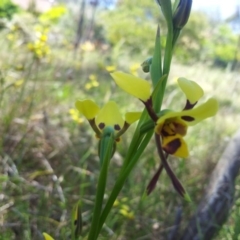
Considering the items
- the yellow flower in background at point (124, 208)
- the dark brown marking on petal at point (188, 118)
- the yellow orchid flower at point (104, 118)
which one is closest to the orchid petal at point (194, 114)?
the dark brown marking on petal at point (188, 118)

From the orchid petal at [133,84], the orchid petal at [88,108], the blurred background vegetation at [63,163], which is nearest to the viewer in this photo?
the orchid petal at [133,84]

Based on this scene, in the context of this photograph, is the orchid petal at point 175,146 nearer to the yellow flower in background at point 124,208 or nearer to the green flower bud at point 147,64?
the green flower bud at point 147,64

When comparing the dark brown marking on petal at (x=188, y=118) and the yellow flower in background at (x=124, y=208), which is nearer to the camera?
the dark brown marking on petal at (x=188, y=118)

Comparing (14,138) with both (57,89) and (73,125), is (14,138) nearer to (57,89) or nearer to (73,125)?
(73,125)

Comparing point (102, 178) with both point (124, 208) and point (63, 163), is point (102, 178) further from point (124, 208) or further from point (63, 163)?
point (63, 163)

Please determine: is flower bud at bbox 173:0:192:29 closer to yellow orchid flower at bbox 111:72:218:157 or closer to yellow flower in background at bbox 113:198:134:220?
yellow orchid flower at bbox 111:72:218:157

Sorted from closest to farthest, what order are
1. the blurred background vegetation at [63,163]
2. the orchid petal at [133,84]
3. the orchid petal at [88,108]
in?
the orchid petal at [133,84]
the orchid petal at [88,108]
the blurred background vegetation at [63,163]

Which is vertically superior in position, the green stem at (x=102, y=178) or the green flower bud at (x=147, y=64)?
the green flower bud at (x=147, y=64)

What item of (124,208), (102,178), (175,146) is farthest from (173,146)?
(124,208)

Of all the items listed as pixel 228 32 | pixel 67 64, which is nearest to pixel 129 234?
pixel 67 64
